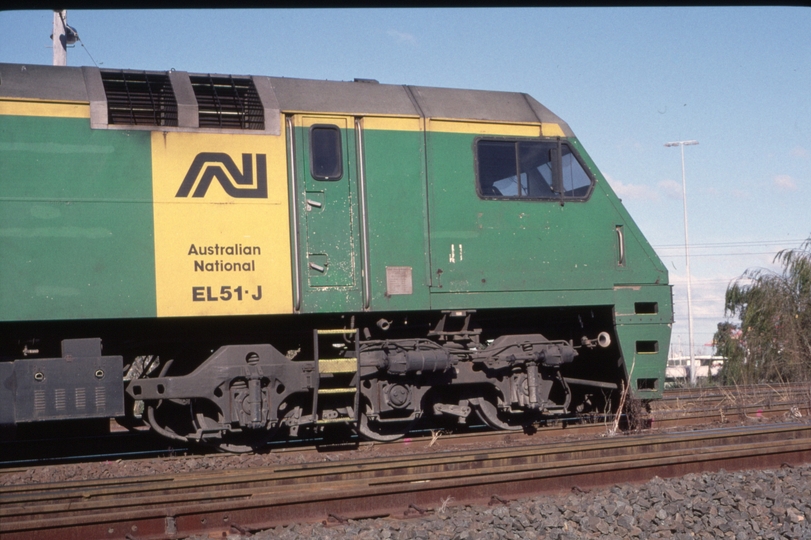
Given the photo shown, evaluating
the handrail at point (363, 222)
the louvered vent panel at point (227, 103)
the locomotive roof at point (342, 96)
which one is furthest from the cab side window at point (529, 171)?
the louvered vent panel at point (227, 103)

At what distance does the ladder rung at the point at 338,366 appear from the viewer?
7754 millimetres

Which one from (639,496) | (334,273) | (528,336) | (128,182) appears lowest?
(639,496)

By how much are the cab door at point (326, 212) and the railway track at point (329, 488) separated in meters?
1.84

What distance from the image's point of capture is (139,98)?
25.0 feet

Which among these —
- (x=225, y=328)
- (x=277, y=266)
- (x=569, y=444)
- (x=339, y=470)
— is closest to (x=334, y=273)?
(x=277, y=266)

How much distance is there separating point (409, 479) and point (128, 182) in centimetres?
394

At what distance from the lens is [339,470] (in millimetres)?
→ 6195

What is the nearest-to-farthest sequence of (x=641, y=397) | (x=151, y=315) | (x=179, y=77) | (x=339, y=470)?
(x=339, y=470) < (x=151, y=315) < (x=179, y=77) < (x=641, y=397)

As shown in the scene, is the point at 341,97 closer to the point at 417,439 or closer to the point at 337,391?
the point at 337,391

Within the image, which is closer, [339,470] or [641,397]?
[339,470]

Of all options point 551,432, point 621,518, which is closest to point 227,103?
point 551,432

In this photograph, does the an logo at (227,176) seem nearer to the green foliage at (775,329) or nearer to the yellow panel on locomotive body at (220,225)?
the yellow panel on locomotive body at (220,225)

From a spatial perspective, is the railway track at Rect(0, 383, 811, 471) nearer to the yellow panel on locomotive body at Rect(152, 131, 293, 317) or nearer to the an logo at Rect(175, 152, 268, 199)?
the yellow panel on locomotive body at Rect(152, 131, 293, 317)

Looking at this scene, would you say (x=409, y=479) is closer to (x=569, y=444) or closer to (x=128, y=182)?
(x=569, y=444)
